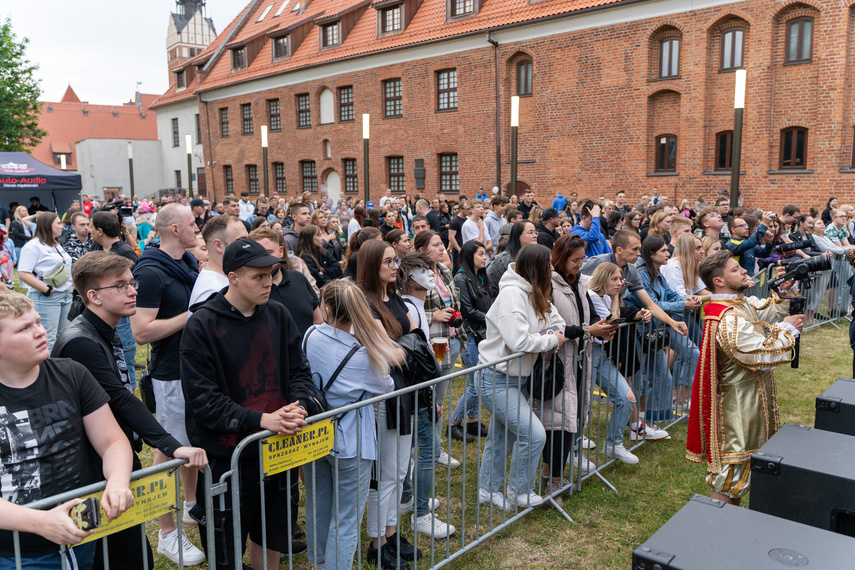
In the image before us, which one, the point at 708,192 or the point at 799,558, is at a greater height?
the point at 708,192

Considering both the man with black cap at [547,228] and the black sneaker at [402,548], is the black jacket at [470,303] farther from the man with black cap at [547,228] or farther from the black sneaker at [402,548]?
the man with black cap at [547,228]

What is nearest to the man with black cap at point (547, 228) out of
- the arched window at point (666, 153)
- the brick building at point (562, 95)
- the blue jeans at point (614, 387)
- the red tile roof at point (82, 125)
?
the blue jeans at point (614, 387)

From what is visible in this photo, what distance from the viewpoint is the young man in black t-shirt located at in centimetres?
229

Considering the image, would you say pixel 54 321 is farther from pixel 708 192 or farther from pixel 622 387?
pixel 708 192

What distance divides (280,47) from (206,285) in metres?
31.6

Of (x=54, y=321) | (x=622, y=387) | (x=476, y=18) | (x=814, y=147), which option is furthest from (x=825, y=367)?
(x=476, y=18)

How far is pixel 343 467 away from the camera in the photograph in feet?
11.3

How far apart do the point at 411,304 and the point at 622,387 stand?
75.6 inches

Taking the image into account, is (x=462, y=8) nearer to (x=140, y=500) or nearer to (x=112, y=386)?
(x=112, y=386)

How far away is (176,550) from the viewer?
3924 mm

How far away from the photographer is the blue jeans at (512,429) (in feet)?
13.8

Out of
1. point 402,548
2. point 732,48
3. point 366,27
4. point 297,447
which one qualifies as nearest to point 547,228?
point 402,548

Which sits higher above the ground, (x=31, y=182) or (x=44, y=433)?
(x=31, y=182)

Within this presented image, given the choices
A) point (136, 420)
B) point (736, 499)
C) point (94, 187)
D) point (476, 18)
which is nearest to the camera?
point (136, 420)
